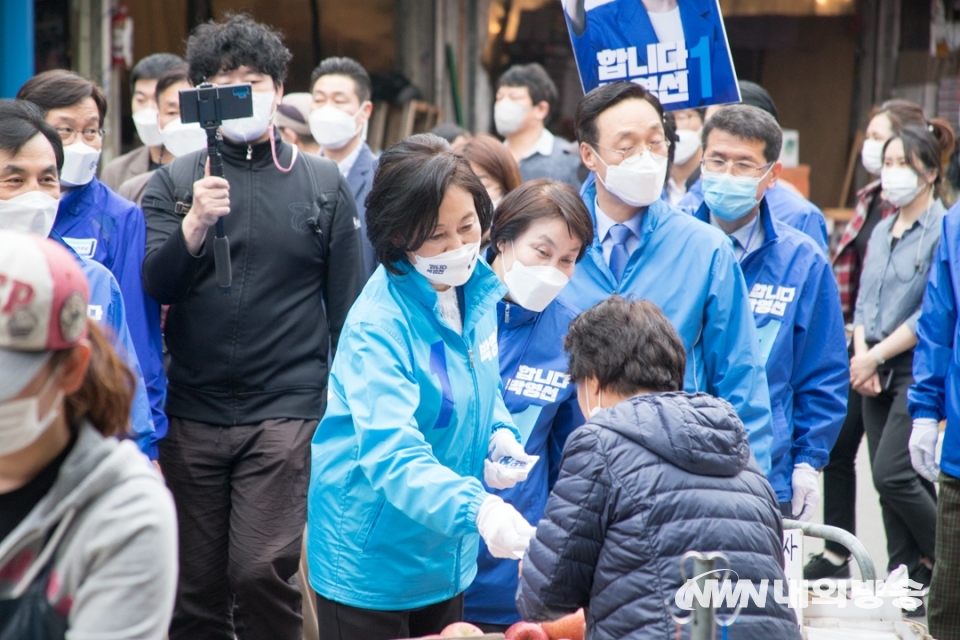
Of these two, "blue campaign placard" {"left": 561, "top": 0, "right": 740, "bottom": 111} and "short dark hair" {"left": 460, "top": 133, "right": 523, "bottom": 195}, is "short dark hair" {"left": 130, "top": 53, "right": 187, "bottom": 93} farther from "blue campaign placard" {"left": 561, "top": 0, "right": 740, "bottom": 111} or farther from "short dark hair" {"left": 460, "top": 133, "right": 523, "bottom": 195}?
"blue campaign placard" {"left": 561, "top": 0, "right": 740, "bottom": 111}

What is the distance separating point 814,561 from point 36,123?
14.4 ft

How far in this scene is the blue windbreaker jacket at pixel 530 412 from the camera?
363 cm

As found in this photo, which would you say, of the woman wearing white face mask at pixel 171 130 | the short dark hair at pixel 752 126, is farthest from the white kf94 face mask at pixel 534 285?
the woman wearing white face mask at pixel 171 130

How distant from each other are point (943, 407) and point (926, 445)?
169mm

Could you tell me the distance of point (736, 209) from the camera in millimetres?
4559

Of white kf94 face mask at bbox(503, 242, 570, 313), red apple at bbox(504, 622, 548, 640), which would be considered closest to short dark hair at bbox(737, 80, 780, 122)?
white kf94 face mask at bbox(503, 242, 570, 313)

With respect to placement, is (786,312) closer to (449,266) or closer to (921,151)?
(449,266)

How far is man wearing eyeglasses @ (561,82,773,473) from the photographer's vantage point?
3.75 meters

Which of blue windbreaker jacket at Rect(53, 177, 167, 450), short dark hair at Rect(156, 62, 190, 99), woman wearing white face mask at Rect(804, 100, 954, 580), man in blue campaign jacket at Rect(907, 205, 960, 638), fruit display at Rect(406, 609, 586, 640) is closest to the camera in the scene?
fruit display at Rect(406, 609, 586, 640)

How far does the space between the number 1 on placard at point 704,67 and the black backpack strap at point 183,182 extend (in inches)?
74.9

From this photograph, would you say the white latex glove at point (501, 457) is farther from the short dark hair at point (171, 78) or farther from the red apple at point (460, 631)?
the short dark hair at point (171, 78)

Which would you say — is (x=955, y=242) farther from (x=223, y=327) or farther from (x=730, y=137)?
(x=223, y=327)

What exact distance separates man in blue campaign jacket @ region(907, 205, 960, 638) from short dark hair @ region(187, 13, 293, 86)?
8.65 feet

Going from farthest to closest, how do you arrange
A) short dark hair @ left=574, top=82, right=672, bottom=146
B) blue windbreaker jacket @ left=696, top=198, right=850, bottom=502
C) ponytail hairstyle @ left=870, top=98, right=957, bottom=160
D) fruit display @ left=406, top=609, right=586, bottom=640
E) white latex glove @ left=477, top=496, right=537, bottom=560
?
1. ponytail hairstyle @ left=870, top=98, right=957, bottom=160
2. blue windbreaker jacket @ left=696, top=198, right=850, bottom=502
3. short dark hair @ left=574, top=82, right=672, bottom=146
4. fruit display @ left=406, top=609, right=586, bottom=640
5. white latex glove @ left=477, top=496, right=537, bottom=560
